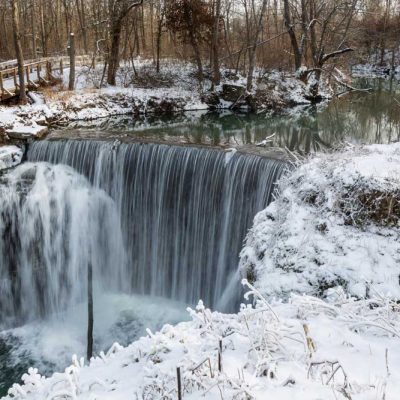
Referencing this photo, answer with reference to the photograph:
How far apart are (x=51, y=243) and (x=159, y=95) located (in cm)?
1290

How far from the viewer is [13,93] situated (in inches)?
659

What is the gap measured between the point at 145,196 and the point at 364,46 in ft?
122

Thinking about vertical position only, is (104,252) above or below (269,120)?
below

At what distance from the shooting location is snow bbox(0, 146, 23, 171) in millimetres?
11195

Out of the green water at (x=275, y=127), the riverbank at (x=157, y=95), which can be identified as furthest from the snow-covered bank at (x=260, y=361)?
the riverbank at (x=157, y=95)

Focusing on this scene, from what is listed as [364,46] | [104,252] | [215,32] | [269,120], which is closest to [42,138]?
[104,252]

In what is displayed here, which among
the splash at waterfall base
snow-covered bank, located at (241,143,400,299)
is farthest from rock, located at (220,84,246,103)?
the splash at waterfall base

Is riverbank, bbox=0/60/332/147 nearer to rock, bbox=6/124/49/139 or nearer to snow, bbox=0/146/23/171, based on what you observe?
rock, bbox=6/124/49/139

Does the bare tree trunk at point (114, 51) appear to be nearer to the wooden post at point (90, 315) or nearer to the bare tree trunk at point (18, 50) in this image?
the bare tree trunk at point (18, 50)

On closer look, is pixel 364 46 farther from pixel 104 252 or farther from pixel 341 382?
pixel 341 382

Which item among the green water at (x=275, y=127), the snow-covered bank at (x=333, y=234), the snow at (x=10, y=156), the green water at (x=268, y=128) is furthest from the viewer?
the green water at (x=275, y=127)

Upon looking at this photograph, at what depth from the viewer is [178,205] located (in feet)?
32.7

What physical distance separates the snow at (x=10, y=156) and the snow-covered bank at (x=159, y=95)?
11.6ft

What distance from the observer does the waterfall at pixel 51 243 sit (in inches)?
396
